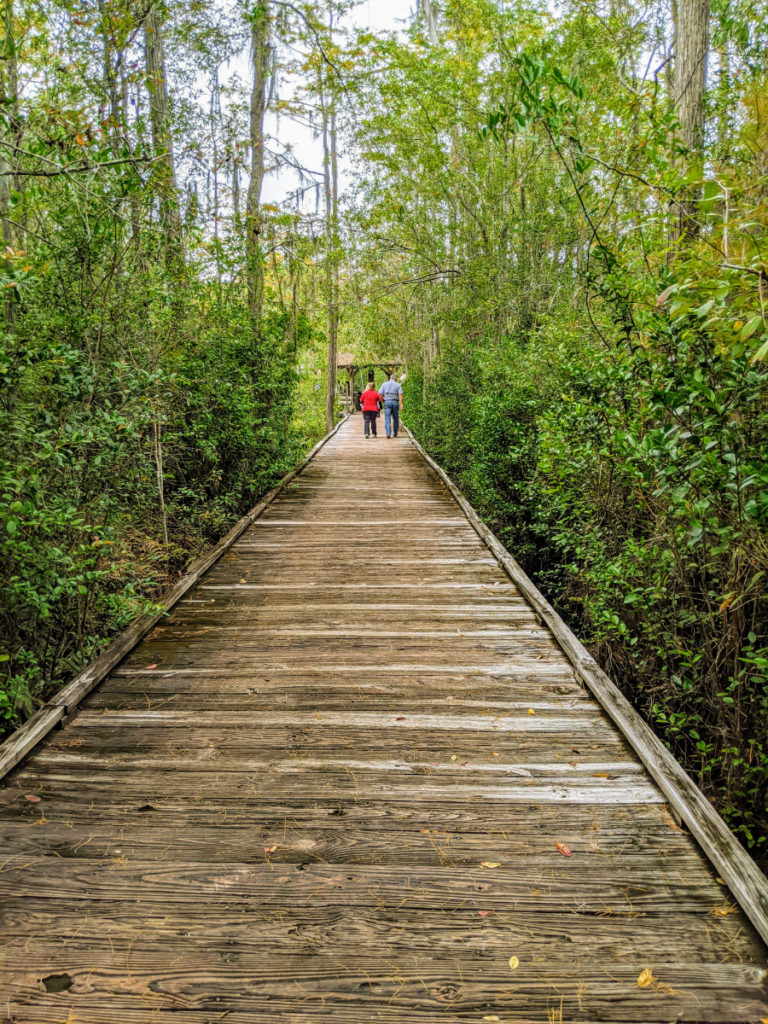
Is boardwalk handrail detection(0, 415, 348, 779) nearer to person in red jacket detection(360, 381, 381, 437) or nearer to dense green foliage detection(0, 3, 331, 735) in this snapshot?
dense green foliage detection(0, 3, 331, 735)

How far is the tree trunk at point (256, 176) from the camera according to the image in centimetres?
914

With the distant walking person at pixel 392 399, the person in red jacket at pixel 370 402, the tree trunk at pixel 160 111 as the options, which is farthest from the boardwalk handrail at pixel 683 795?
the person in red jacket at pixel 370 402

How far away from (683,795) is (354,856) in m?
1.33

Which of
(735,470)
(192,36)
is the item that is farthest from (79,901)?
(192,36)

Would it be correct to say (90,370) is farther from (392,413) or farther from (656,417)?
(392,413)

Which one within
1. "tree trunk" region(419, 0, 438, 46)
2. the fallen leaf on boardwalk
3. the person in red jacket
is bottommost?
the fallen leaf on boardwalk

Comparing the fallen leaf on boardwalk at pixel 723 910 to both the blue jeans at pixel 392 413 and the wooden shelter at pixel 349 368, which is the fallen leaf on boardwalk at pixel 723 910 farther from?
the wooden shelter at pixel 349 368

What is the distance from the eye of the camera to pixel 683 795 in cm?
245

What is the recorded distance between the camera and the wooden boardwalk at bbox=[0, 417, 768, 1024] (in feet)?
5.58

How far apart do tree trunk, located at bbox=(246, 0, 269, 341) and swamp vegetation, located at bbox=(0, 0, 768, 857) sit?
51 mm

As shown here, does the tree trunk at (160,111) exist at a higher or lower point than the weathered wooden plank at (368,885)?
higher

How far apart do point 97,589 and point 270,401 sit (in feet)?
19.3

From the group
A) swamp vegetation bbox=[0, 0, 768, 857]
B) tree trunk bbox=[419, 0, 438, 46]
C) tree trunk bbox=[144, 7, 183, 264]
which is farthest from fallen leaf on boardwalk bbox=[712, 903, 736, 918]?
tree trunk bbox=[419, 0, 438, 46]

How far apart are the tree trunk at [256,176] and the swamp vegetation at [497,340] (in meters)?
0.05
